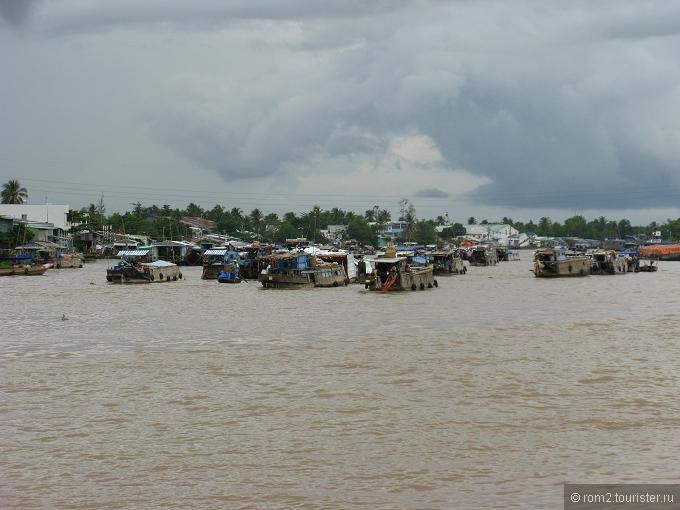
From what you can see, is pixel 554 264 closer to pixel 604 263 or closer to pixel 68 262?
pixel 604 263

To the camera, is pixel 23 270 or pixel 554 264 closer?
pixel 554 264

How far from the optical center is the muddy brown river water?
33.4 ft

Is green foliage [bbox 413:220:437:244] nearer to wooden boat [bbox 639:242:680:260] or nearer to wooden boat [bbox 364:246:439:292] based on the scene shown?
wooden boat [bbox 639:242:680:260]

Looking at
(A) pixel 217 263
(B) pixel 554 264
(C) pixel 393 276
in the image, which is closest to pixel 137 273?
(A) pixel 217 263

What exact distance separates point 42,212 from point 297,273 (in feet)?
190

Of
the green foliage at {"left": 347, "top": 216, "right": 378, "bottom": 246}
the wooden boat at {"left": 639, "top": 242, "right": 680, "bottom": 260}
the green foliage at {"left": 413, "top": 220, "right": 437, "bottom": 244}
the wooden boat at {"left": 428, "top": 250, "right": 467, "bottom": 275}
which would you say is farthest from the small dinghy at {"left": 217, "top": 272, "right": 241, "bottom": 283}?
the green foliage at {"left": 413, "top": 220, "right": 437, "bottom": 244}

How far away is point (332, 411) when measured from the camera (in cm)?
1414

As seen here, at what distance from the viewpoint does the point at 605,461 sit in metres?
10.9

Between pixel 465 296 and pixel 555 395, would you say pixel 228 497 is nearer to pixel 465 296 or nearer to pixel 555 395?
pixel 555 395

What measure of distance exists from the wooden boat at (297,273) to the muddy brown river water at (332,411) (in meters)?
17.7

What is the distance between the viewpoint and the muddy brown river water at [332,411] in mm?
10188

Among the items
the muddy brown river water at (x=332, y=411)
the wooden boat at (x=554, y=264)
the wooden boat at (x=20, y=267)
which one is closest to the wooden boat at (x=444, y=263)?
the wooden boat at (x=554, y=264)

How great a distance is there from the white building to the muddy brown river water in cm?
6978

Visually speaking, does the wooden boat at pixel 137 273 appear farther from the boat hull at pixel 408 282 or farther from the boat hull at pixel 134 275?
the boat hull at pixel 408 282
